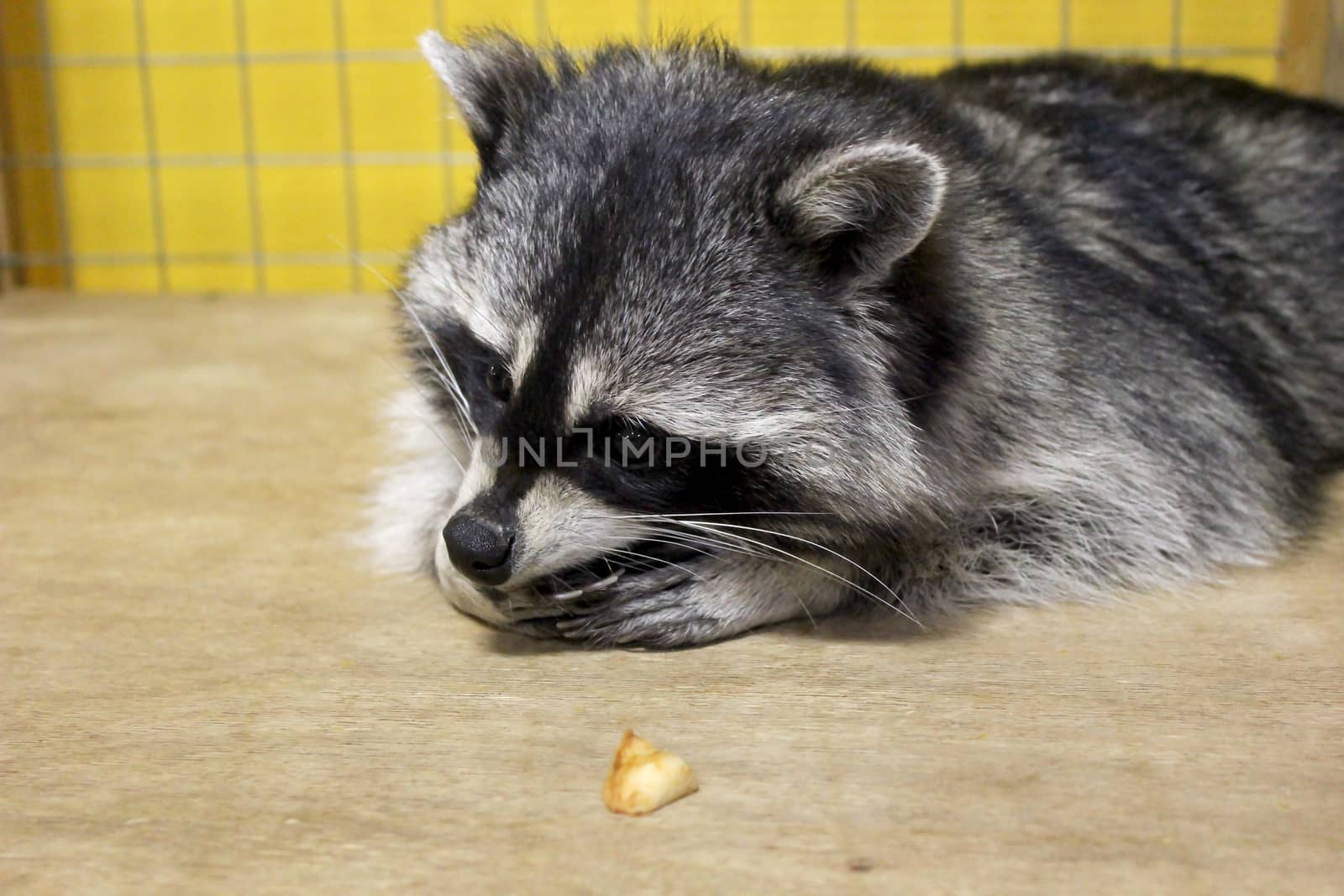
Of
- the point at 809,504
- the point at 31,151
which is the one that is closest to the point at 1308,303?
the point at 809,504

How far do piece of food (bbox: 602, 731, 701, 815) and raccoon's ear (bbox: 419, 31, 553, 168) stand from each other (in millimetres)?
1107

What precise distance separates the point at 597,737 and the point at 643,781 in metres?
0.20

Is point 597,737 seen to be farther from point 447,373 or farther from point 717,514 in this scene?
point 447,373

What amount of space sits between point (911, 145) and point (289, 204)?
145 inches

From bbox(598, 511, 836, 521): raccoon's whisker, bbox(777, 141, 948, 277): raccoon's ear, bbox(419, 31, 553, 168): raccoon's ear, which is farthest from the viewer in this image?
bbox(419, 31, 553, 168): raccoon's ear

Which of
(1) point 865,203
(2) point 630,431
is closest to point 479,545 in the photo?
(2) point 630,431

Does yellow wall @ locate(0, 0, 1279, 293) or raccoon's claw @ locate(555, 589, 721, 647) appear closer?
raccoon's claw @ locate(555, 589, 721, 647)

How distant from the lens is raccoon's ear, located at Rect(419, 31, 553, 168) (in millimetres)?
2215

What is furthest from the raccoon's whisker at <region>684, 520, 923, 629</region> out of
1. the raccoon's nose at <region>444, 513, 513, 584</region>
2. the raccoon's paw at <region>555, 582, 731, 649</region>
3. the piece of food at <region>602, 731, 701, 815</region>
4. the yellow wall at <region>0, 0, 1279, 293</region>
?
the yellow wall at <region>0, 0, 1279, 293</region>

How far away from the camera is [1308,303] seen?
274 cm

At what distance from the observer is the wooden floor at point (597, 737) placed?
1.48m

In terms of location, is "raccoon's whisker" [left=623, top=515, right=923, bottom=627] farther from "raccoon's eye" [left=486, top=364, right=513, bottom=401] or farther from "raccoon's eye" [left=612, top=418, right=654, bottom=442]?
"raccoon's eye" [left=486, top=364, right=513, bottom=401]

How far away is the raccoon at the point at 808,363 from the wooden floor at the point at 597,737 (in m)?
0.11

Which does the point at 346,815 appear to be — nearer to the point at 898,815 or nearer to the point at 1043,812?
the point at 898,815
